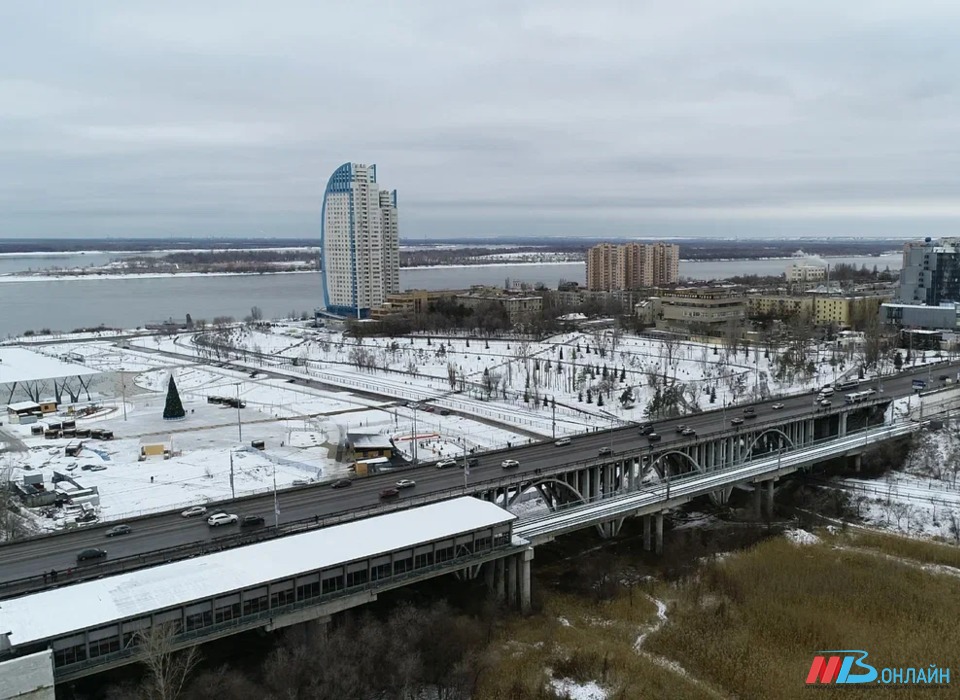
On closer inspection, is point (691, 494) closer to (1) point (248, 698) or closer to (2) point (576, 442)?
(2) point (576, 442)

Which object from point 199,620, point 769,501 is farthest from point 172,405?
point 769,501

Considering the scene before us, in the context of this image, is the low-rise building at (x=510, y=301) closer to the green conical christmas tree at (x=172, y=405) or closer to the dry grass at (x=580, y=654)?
the green conical christmas tree at (x=172, y=405)

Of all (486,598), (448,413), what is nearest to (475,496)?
(486,598)

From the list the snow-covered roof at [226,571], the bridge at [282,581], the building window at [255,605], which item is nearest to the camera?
the bridge at [282,581]

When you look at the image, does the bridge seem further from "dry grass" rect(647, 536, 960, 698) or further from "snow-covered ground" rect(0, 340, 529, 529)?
"snow-covered ground" rect(0, 340, 529, 529)

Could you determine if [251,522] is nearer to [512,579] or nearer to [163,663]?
[163,663]

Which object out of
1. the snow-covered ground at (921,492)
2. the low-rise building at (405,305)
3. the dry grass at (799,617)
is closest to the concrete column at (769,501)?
the snow-covered ground at (921,492)
